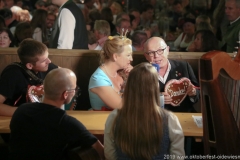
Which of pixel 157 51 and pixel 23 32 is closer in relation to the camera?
pixel 157 51

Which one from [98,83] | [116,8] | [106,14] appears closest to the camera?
[98,83]

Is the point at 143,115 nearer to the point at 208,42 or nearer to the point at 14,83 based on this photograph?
the point at 14,83

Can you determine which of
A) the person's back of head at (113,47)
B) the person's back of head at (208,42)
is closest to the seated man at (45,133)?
the person's back of head at (113,47)

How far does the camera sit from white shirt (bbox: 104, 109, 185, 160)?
2529 millimetres

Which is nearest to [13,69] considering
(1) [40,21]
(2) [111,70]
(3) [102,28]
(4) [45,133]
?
(2) [111,70]

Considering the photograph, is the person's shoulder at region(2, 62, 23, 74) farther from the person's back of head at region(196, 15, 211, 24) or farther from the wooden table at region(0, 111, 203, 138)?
the person's back of head at region(196, 15, 211, 24)

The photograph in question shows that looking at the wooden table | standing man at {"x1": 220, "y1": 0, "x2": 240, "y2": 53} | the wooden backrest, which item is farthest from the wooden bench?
the wooden backrest

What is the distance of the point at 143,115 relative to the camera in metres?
2.49

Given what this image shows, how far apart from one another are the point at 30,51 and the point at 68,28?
1.21m

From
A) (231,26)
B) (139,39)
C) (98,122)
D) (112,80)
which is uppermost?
(231,26)

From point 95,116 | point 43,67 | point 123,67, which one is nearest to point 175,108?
point 123,67

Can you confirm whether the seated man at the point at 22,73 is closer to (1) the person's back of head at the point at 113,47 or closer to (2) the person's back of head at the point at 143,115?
(1) the person's back of head at the point at 113,47

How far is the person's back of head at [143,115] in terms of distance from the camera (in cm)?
248

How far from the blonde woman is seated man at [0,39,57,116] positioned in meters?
0.41
